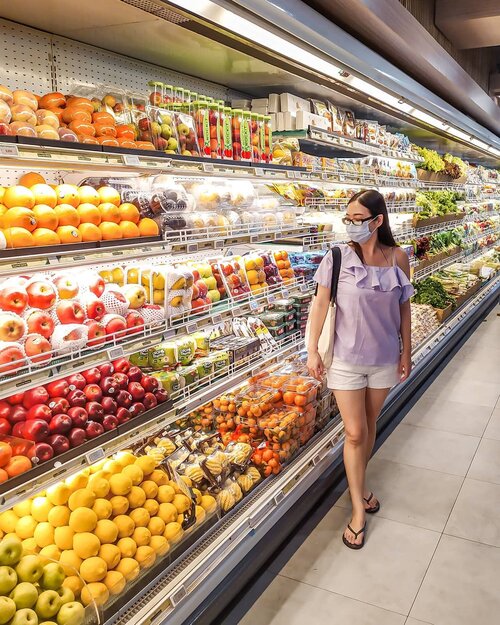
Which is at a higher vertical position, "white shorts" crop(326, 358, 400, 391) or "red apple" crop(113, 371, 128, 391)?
"red apple" crop(113, 371, 128, 391)

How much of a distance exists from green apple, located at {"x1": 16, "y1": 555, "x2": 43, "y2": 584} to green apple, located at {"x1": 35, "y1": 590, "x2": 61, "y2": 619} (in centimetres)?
6

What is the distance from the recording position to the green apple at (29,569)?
1.75 meters

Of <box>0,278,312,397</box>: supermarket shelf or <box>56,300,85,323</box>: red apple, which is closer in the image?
<box>0,278,312,397</box>: supermarket shelf

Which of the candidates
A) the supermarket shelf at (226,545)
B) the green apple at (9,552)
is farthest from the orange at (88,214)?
the supermarket shelf at (226,545)

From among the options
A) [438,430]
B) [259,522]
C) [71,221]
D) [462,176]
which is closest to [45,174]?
[71,221]

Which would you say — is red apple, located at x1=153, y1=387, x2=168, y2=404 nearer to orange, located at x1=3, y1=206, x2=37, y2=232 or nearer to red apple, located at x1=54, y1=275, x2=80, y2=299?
red apple, located at x1=54, y1=275, x2=80, y2=299

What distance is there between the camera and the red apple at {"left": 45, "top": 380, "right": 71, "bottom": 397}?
2.13 m

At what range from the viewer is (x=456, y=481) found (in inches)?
143

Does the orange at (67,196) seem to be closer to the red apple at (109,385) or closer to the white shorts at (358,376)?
the red apple at (109,385)

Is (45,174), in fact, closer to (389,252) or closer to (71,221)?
(71,221)

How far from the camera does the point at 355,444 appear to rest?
2.98 m

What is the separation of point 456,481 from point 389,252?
161 cm

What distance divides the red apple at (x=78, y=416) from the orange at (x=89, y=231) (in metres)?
0.60

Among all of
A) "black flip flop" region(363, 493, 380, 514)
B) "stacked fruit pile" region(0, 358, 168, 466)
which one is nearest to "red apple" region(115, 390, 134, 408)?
"stacked fruit pile" region(0, 358, 168, 466)
